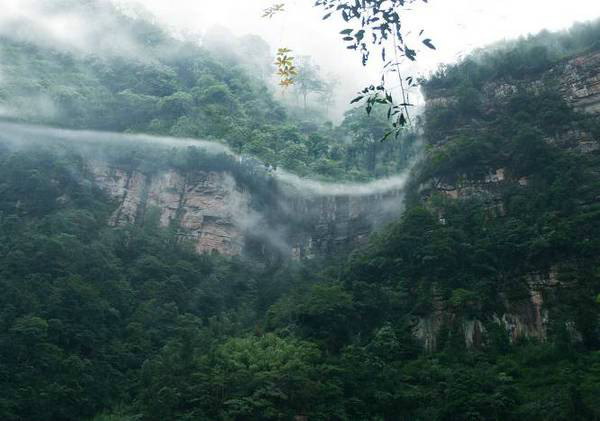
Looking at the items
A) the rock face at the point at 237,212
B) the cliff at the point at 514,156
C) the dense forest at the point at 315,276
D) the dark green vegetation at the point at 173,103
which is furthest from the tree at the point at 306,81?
the cliff at the point at 514,156

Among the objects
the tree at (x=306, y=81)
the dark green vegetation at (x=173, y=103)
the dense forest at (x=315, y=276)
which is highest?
the tree at (x=306, y=81)

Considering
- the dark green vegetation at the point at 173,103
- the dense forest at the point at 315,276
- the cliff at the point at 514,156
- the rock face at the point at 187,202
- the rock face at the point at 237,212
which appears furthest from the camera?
the dark green vegetation at the point at 173,103

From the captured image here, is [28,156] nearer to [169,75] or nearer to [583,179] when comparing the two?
[169,75]

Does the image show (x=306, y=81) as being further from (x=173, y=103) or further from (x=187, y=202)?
(x=187, y=202)

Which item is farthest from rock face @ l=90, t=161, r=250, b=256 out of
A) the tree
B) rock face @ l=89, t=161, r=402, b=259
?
the tree

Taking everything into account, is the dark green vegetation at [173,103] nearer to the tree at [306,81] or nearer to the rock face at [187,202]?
the rock face at [187,202]

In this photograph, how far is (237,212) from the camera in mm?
32406

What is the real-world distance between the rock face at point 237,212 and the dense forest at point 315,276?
794mm

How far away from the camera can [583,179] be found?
2309cm

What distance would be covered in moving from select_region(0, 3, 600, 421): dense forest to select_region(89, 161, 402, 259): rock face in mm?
794

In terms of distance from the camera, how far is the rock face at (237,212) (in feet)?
103

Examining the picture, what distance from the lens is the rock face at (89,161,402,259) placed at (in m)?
31.3

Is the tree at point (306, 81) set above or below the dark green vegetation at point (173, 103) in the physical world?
above

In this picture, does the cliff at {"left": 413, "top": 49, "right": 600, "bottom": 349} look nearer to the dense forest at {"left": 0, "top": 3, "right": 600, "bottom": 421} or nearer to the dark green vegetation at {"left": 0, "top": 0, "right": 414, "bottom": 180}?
the dense forest at {"left": 0, "top": 3, "right": 600, "bottom": 421}
